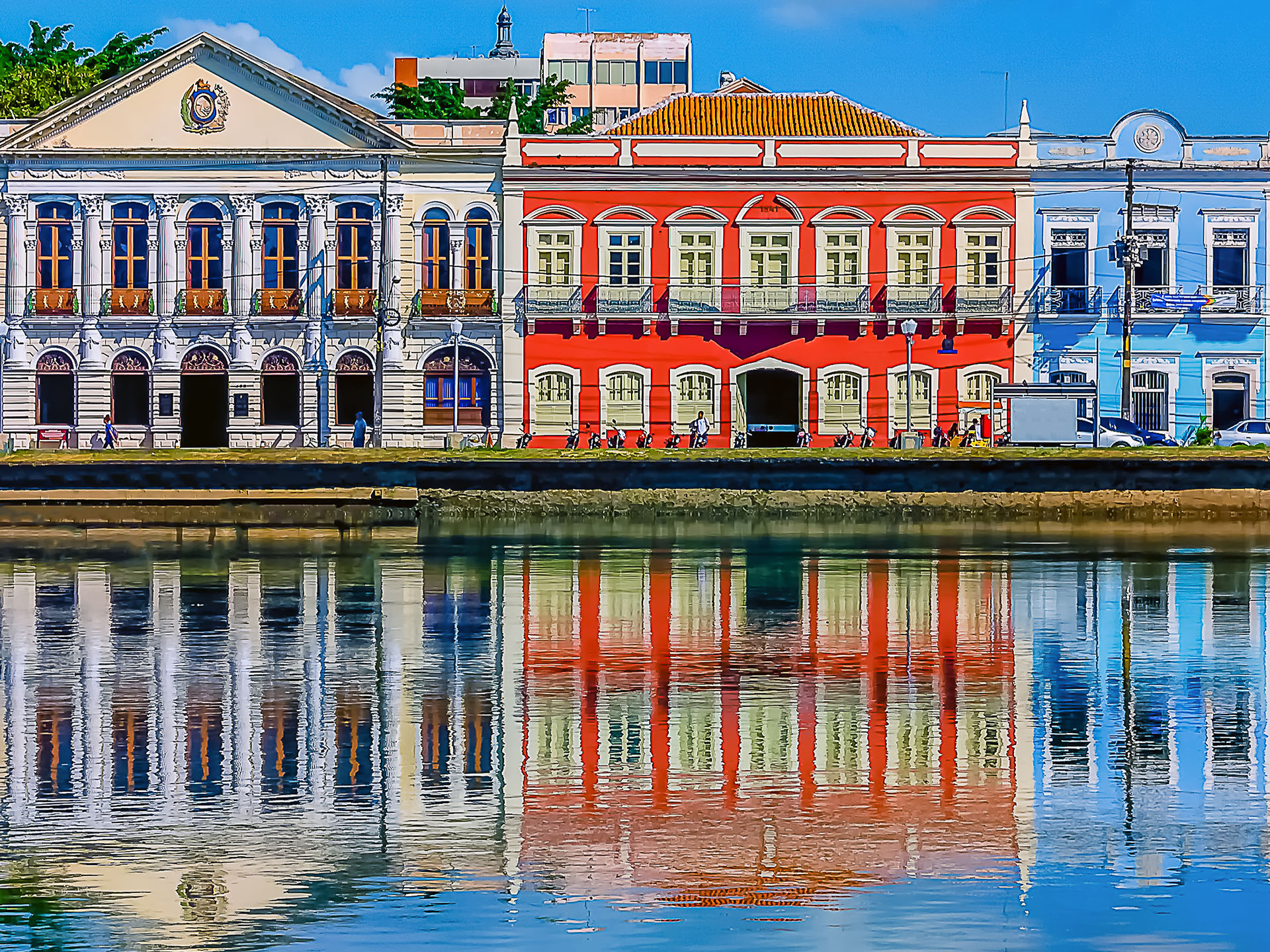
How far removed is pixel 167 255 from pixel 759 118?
18.2 metres

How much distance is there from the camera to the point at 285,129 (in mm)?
56125

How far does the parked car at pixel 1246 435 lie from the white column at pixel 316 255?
2595 centimetres

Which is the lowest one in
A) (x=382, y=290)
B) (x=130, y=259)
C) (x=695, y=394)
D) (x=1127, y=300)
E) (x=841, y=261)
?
(x=695, y=394)

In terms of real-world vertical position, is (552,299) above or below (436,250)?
below

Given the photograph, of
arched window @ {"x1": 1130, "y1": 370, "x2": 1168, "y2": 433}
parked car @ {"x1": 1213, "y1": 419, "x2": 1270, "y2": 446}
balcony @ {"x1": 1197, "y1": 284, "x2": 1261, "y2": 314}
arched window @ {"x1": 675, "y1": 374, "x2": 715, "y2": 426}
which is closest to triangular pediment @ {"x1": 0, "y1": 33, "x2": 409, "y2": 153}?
Answer: arched window @ {"x1": 675, "y1": 374, "x2": 715, "y2": 426}

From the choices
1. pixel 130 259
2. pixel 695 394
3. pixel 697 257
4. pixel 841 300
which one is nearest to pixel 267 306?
pixel 130 259

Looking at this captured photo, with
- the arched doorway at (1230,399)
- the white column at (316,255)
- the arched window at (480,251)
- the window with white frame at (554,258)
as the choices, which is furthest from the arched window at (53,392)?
the arched doorway at (1230,399)

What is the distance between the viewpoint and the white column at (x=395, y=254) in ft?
184

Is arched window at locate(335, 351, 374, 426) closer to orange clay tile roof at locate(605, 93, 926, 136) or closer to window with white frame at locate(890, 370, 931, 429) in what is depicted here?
orange clay tile roof at locate(605, 93, 926, 136)

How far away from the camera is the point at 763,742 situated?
49.3 ft

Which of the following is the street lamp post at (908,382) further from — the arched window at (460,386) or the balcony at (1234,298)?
the arched window at (460,386)

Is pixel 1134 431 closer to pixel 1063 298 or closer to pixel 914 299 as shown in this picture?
pixel 1063 298

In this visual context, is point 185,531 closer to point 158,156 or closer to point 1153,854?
point 158,156

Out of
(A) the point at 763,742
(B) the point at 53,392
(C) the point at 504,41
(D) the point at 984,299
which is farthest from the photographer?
(C) the point at 504,41
